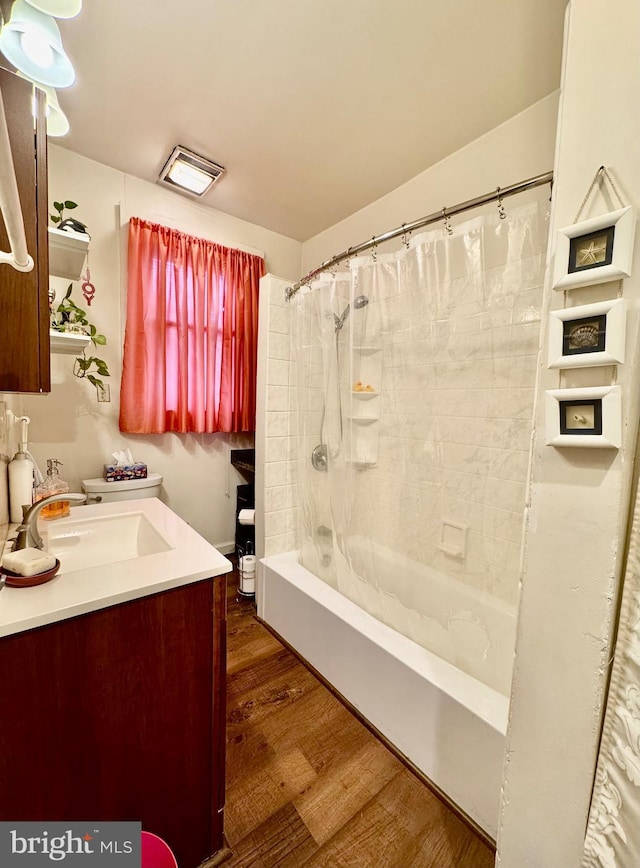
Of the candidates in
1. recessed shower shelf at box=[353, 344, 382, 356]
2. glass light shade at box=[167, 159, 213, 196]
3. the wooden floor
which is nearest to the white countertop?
the wooden floor

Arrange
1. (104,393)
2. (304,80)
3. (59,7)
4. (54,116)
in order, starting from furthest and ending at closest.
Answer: (104,393), (304,80), (54,116), (59,7)

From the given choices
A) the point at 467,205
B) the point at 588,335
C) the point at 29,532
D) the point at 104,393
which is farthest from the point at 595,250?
the point at 104,393

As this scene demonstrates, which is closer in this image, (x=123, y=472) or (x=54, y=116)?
(x=54, y=116)

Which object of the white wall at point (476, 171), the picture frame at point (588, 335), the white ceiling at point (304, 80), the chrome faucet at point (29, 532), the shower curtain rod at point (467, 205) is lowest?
the chrome faucet at point (29, 532)

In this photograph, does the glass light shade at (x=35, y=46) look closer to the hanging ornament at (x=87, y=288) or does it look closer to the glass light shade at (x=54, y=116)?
the glass light shade at (x=54, y=116)

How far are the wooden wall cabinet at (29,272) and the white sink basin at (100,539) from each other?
61cm

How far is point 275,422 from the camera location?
1992 millimetres

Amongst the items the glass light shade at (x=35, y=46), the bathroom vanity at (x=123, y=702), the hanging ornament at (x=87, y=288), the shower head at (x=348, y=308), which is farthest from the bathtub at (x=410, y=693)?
the glass light shade at (x=35, y=46)

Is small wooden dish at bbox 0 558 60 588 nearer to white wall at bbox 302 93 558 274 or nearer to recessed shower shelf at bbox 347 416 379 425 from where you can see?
recessed shower shelf at bbox 347 416 379 425

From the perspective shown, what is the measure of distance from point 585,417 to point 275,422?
62.2 inches

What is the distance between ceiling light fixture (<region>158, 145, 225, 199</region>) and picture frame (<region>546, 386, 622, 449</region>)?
2.25 m

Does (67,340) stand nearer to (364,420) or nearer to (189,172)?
(189,172)

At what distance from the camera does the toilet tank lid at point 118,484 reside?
1.94 m

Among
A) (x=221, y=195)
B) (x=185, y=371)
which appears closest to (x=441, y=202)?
(x=221, y=195)
